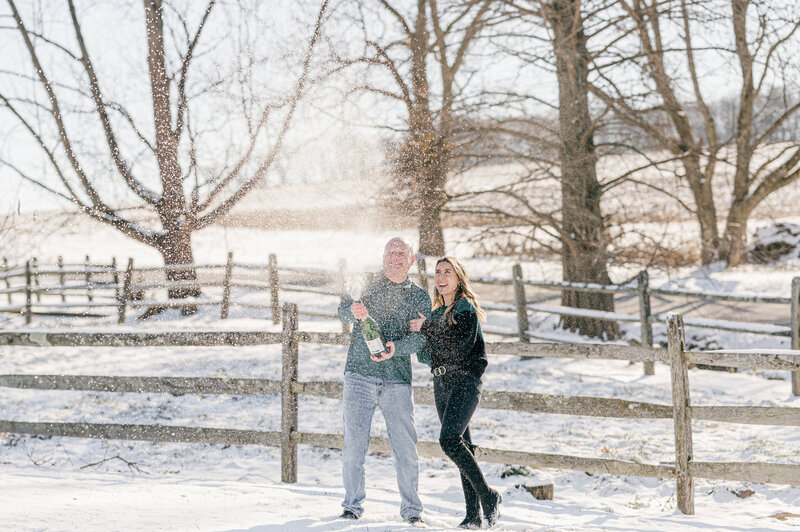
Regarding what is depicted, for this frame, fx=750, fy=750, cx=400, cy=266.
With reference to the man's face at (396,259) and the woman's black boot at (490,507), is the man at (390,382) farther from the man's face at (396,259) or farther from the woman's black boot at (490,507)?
the woman's black boot at (490,507)

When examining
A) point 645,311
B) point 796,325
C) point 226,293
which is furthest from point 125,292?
point 796,325

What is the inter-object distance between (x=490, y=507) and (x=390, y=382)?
3.08ft

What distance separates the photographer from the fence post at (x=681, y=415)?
5238mm

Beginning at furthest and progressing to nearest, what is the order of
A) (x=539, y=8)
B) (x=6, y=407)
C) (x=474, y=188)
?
(x=474, y=188) → (x=539, y=8) → (x=6, y=407)

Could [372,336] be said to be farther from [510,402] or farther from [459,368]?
[510,402]

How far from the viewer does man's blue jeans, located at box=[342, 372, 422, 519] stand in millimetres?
4504

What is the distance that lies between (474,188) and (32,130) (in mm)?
8646

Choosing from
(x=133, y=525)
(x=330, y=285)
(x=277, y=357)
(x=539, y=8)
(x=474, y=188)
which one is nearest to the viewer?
(x=133, y=525)

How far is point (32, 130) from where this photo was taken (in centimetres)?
1459

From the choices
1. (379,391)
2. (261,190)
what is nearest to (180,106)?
(261,190)

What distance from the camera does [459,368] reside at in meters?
4.34

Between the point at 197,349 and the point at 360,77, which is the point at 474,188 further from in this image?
the point at 197,349

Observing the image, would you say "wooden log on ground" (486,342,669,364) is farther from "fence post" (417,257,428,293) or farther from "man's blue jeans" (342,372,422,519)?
"fence post" (417,257,428,293)

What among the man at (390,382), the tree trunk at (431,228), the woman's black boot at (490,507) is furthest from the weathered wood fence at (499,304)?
the man at (390,382)
